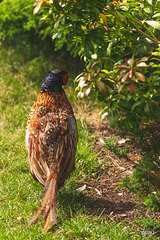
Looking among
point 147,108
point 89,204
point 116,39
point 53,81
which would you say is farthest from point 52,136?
point 116,39

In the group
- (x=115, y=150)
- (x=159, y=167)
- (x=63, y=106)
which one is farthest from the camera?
(x=115, y=150)

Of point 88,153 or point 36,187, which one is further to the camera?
point 88,153

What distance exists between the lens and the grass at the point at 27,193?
8.50ft

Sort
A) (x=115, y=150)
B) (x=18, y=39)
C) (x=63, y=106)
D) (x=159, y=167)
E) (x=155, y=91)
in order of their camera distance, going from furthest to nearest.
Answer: (x=18, y=39) < (x=115, y=150) < (x=159, y=167) < (x=63, y=106) < (x=155, y=91)

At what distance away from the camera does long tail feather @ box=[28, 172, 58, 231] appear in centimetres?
254

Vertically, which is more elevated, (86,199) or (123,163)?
(86,199)

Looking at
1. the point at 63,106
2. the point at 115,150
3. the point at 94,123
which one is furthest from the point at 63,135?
the point at 94,123

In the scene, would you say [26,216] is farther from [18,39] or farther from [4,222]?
[18,39]

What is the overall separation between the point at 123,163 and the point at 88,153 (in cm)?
44

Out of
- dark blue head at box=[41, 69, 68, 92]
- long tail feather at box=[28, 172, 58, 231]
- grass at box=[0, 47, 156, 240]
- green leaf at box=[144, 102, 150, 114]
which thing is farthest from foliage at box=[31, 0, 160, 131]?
grass at box=[0, 47, 156, 240]

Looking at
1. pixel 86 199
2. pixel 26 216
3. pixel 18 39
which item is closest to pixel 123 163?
pixel 86 199

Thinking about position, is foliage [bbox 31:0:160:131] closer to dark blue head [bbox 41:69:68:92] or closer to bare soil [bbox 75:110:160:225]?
dark blue head [bbox 41:69:68:92]

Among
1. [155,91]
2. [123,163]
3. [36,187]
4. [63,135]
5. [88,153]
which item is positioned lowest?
[123,163]

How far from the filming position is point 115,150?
Result: 142 inches
